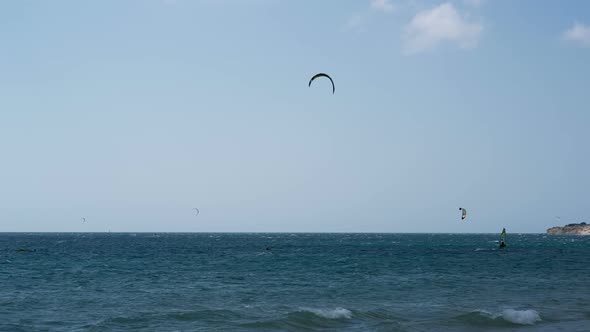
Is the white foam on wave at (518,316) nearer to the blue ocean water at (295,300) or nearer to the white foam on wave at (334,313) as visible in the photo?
the blue ocean water at (295,300)

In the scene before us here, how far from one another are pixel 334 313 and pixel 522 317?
30.1 ft

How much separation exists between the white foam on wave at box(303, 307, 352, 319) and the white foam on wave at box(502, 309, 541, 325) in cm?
780

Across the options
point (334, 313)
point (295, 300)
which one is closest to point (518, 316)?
point (334, 313)

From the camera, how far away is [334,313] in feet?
100

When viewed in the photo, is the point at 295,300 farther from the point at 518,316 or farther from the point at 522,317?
the point at 522,317

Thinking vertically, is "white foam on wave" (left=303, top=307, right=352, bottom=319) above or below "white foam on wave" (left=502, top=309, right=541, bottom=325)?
below

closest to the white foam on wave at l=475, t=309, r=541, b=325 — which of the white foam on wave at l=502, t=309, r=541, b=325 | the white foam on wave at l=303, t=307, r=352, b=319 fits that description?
the white foam on wave at l=502, t=309, r=541, b=325

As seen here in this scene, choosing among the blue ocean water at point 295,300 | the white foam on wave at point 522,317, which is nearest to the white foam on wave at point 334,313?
the blue ocean water at point 295,300

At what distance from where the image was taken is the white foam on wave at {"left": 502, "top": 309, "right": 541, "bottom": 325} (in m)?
28.3

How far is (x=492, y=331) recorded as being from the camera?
86.8 ft

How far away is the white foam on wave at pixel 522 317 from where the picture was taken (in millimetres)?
28325

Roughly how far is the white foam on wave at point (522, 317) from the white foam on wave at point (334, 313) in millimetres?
7798

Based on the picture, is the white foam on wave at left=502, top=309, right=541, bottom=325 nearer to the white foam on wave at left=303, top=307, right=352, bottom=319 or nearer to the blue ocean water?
the blue ocean water

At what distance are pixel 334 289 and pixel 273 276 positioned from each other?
12331 mm
